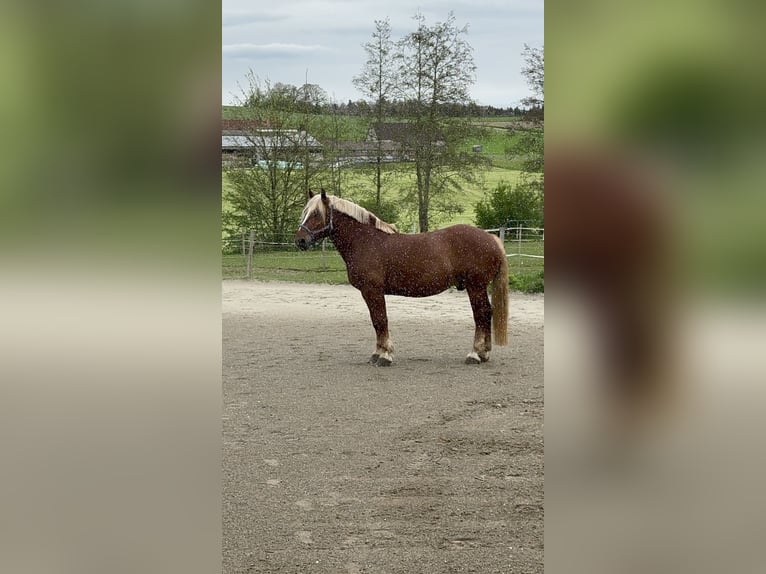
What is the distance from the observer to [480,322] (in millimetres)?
6711

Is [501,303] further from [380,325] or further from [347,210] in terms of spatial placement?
[347,210]

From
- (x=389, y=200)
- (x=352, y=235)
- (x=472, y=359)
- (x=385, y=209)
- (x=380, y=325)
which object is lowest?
(x=472, y=359)

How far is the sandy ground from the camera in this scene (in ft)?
10.2

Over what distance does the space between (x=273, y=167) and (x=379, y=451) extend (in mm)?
10559

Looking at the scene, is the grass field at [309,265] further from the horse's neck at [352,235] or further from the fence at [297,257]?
the horse's neck at [352,235]

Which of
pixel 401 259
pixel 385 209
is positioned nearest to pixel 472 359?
pixel 401 259

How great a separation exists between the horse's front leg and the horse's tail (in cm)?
93

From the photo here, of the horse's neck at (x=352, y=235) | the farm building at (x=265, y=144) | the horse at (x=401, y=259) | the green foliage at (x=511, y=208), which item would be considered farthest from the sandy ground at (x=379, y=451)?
the farm building at (x=265, y=144)
